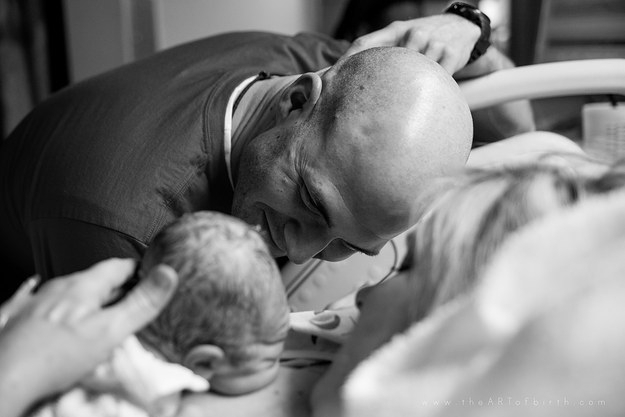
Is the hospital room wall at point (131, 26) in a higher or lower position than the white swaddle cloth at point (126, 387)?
lower

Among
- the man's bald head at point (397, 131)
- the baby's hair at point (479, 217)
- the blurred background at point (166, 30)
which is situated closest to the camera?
the baby's hair at point (479, 217)

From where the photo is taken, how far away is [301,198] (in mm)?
1123

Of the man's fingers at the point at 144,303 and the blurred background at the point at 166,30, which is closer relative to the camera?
the man's fingers at the point at 144,303

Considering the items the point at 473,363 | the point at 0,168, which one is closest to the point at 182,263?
the point at 473,363

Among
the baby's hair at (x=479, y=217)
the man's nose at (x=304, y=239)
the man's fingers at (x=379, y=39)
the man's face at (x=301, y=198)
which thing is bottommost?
the man's nose at (x=304, y=239)

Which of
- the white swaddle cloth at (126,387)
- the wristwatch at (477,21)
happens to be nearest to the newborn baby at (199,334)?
the white swaddle cloth at (126,387)

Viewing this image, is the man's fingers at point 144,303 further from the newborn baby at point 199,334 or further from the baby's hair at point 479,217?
the baby's hair at point 479,217

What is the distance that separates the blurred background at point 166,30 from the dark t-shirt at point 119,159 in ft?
3.57

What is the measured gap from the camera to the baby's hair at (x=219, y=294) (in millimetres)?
688

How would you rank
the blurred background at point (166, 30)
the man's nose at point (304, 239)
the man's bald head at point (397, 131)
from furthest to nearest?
the blurred background at point (166, 30) < the man's nose at point (304, 239) < the man's bald head at point (397, 131)

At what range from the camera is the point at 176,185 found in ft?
4.01

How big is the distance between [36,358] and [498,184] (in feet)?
1.58

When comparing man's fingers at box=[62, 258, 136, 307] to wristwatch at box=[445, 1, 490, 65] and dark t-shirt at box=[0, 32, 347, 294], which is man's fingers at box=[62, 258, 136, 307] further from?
wristwatch at box=[445, 1, 490, 65]

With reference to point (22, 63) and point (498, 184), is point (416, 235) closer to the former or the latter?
point (498, 184)
